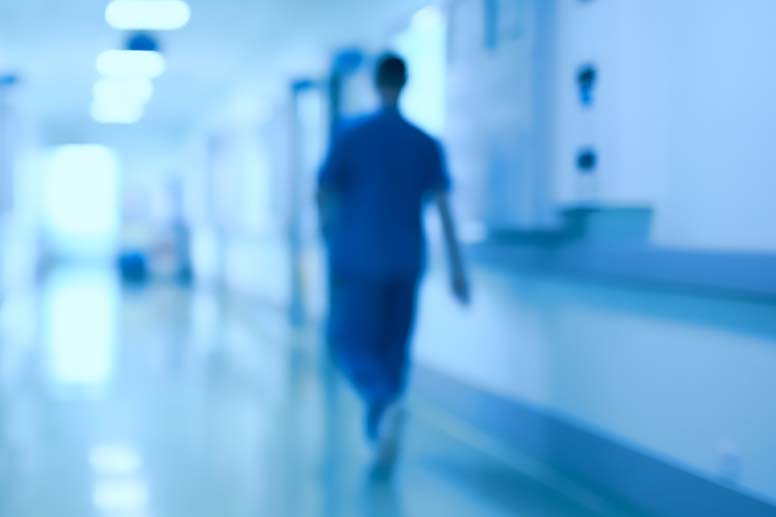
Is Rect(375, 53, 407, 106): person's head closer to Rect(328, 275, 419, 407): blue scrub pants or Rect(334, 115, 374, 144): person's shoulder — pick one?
Rect(334, 115, 374, 144): person's shoulder

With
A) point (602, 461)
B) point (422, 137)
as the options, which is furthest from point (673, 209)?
point (422, 137)

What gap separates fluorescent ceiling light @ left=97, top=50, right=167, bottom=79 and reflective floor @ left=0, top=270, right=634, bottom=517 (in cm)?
353

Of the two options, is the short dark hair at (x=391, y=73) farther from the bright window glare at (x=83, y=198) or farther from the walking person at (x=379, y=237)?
the bright window glare at (x=83, y=198)

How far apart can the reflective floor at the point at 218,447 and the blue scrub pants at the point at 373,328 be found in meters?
0.39

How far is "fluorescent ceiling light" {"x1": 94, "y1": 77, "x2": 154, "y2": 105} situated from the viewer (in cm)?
1164

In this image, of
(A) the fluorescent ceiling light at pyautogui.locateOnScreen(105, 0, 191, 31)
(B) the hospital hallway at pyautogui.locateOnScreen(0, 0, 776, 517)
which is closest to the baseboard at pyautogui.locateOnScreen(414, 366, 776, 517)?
(B) the hospital hallway at pyautogui.locateOnScreen(0, 0, 776, 517)

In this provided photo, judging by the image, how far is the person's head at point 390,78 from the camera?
355cm

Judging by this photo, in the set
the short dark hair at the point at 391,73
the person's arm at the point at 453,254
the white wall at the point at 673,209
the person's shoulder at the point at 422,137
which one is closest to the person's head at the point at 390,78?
the short dark hair at the point at 391,73

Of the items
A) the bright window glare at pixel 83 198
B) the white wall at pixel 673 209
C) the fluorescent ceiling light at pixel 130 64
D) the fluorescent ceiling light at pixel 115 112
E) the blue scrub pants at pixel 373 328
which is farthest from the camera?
the bright window glare at pixel 83 198

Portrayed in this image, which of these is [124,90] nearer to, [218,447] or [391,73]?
[218,447]

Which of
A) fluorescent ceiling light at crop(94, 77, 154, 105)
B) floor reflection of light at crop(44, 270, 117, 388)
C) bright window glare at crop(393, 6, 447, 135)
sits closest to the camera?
bright window glare at crop(393, 6, 447, 135)

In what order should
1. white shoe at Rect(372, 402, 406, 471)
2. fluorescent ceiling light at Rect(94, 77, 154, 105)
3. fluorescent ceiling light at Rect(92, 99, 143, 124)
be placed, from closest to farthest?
1. white shoe at Rect(372, 402, 406, 471)
2. fluorescent ceiling light at Rect(94, 77, 154, 105)
3. fluorescent ceiling light at Rect(92, 99, 143, 124)

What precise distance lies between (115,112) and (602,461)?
46.5 feet

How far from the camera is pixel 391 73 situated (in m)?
3.54
